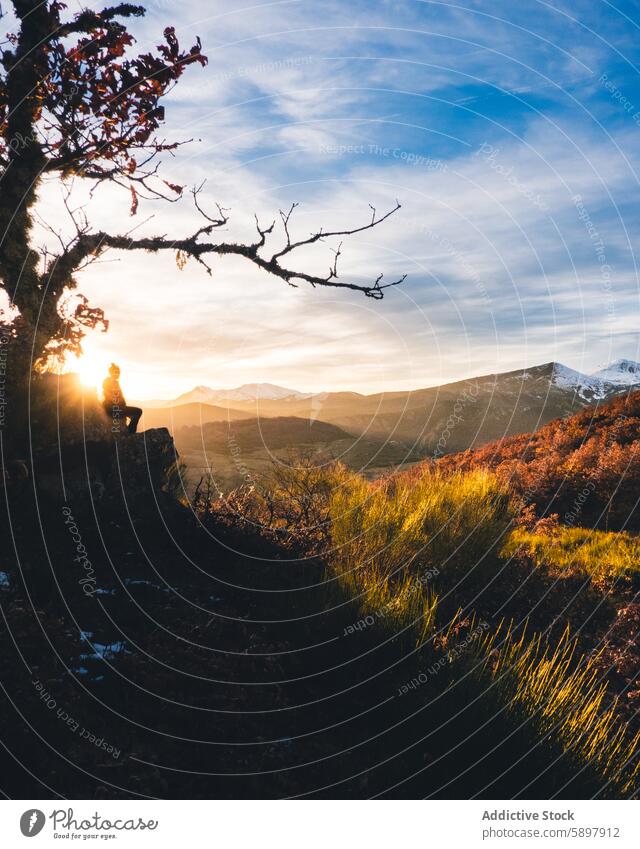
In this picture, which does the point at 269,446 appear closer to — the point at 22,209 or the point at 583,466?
the point at 583,466

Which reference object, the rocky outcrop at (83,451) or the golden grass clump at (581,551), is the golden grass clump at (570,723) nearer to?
the golden grass clump at (581,551)

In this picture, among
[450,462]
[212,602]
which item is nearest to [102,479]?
[212,602]

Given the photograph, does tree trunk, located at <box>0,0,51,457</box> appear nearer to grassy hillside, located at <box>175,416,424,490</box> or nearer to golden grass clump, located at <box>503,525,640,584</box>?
golden grass clump, located at <box>503,525,640,584</box>

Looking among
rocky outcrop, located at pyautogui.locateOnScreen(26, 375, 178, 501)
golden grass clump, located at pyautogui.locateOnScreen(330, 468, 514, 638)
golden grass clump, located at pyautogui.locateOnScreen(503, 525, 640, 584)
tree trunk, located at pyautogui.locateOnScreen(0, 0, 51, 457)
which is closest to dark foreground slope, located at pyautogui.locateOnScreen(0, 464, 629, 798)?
golden grass clump, located at pyautogui.locateOnScreen(330, 468, 514, 638)

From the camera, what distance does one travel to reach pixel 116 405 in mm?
7078

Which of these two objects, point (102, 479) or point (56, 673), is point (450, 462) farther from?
point (56, 673)

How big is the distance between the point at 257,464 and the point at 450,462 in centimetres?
666

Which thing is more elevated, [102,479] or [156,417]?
[156,417]

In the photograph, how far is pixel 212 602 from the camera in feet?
17.6
